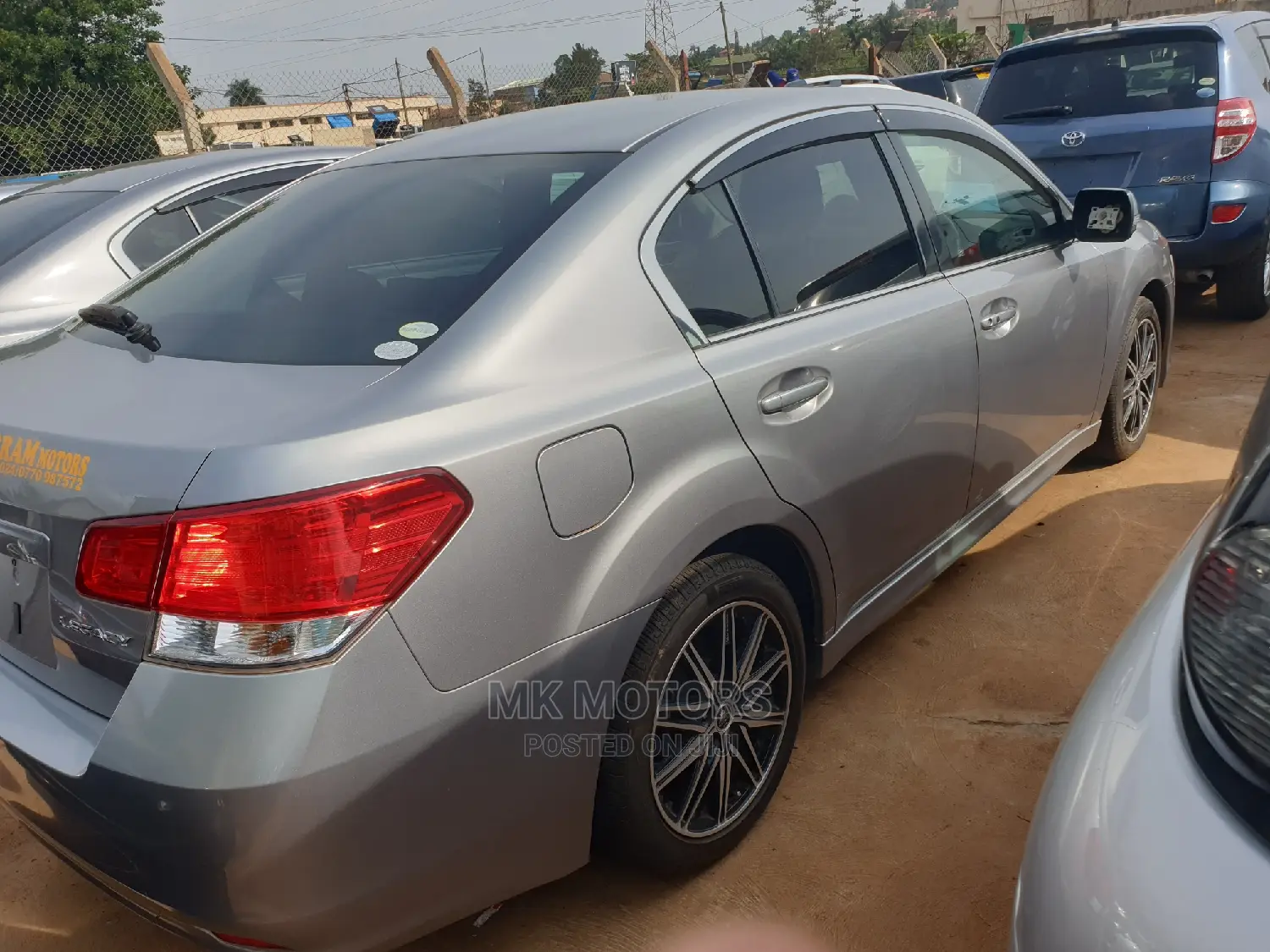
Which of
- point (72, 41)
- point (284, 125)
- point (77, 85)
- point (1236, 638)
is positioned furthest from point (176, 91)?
point (72, 41)

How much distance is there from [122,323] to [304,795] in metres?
1.17

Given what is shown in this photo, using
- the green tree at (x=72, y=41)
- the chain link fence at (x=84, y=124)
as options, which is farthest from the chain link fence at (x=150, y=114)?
the green tree at (x=72, y=41)

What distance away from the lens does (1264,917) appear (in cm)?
92

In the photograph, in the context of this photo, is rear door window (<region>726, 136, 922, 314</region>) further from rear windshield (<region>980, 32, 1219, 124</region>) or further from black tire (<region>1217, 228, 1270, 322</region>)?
black tire (<region>1217, 228, 1270, 322</region>)

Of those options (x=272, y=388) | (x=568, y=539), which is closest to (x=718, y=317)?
(x=568, y=539)

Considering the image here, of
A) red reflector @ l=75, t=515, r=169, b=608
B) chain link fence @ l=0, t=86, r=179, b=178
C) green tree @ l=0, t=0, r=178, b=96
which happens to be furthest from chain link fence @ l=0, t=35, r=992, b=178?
green tree @ l=0, t=0, r=178, b=96

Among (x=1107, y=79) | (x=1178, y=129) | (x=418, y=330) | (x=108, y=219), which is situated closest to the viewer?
(x=418, y=330)

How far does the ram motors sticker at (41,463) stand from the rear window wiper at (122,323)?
337 millimetres

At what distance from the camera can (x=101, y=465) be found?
157 cm

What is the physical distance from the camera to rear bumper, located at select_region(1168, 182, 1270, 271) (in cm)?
544

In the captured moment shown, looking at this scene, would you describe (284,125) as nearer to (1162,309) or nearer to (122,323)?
(1162,309)

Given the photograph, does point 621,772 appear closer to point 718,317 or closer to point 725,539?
point 725,539

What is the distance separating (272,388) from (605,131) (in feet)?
3.53

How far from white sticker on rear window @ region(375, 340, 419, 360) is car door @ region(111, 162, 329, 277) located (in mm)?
2873
